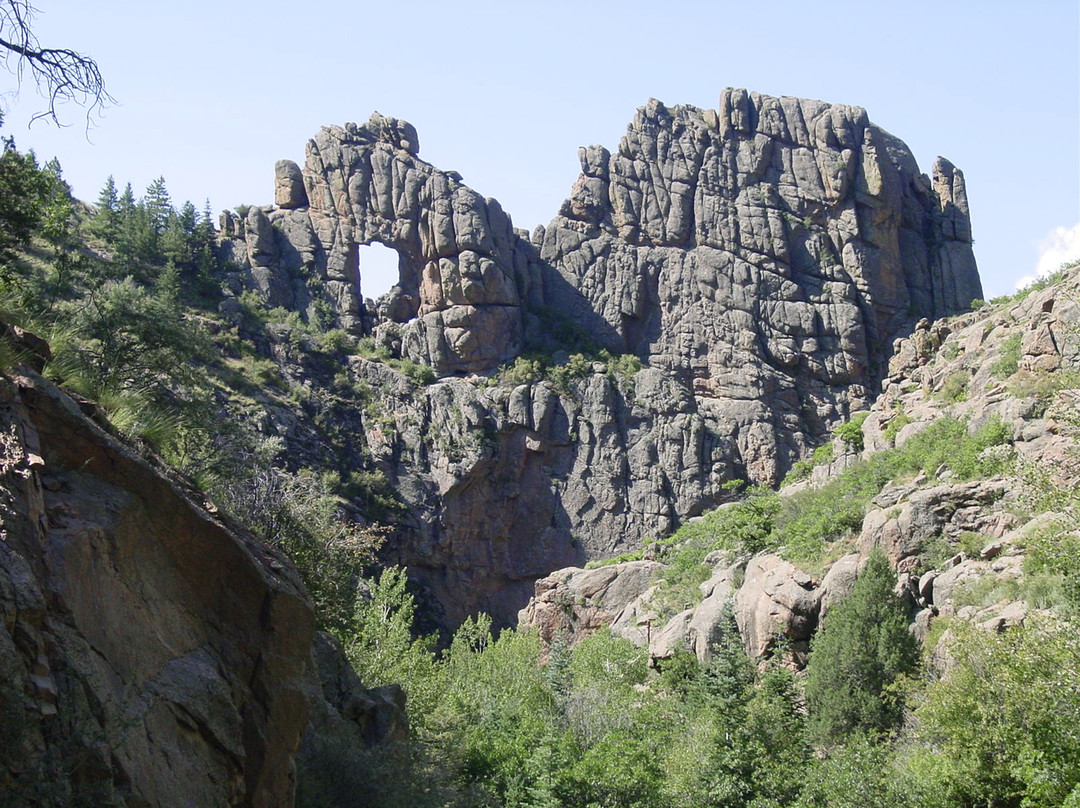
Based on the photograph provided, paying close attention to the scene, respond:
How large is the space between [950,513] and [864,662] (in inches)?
209

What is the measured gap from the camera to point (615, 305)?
7012cm

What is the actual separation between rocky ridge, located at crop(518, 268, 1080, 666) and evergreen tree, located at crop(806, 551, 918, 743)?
3.04ft

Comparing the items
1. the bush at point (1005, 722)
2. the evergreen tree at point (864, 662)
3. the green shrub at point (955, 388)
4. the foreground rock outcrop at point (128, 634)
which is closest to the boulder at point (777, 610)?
the evergreen tree at point (864, 662)

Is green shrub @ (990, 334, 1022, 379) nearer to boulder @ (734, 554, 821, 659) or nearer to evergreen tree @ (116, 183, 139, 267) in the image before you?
boulder @ (734, 554, 821, 659)


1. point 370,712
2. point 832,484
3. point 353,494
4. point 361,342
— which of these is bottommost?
point 370,712

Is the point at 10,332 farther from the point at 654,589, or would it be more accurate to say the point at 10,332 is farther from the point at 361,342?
the point at 361,342

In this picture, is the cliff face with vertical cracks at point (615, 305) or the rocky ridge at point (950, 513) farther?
the cliff face with vertical cracks at point (615, 305)

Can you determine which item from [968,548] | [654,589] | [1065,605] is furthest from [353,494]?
[1065,605]

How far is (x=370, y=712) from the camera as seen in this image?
21203 millimetres

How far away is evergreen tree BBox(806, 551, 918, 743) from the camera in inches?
1091

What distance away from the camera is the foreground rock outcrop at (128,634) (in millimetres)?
9867

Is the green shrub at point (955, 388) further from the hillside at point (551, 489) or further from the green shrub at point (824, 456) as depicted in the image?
the green shrub at point (824, 456)

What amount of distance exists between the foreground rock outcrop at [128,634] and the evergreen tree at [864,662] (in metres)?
17.8

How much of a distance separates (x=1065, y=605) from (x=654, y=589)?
25123 millimetres
